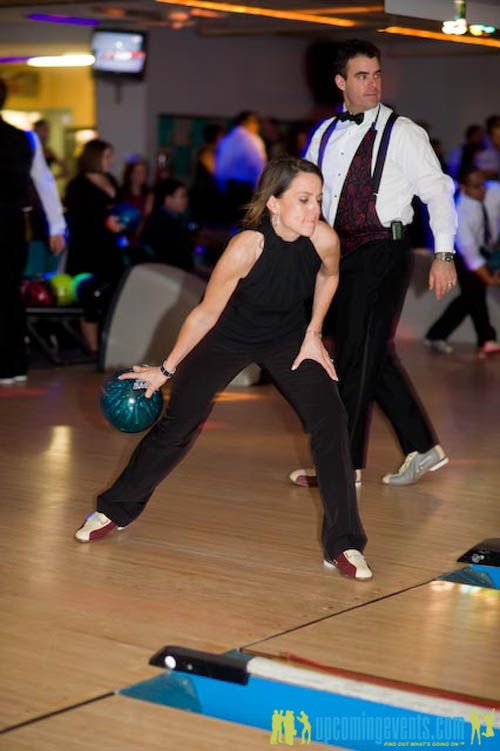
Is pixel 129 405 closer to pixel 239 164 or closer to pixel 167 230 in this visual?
pixel 167 230

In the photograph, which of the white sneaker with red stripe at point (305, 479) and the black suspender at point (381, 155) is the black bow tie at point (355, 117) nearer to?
the black suspender at point (381, 155)

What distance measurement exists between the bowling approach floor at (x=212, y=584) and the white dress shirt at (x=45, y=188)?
2085 mm

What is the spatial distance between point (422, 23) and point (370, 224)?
1.87m

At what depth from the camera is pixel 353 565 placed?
4469 mm

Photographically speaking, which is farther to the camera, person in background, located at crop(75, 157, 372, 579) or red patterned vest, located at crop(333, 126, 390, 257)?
red patterned vest, located at crop(333, 126, 390, 257)

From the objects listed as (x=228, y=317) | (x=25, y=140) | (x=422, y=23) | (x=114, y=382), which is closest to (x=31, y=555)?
(x=114, y=382)

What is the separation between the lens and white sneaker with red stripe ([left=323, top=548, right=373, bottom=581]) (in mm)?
4465

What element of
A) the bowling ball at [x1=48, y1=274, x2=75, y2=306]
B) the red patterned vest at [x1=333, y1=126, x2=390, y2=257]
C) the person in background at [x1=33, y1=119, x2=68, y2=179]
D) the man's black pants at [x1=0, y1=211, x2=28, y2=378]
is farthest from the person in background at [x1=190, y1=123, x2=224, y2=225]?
the red patterned vest at [x1=333, y1=126, x2=390, y2=257]

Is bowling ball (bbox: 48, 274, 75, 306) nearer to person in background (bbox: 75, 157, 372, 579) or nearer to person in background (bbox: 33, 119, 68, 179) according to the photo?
person in background (bbox: 33, 119, 68, 179)

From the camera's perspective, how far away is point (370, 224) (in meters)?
5.62

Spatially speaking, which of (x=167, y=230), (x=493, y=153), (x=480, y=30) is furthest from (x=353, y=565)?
(x=493, y=153)

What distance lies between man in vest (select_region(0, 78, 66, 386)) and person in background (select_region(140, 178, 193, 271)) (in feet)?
5.03

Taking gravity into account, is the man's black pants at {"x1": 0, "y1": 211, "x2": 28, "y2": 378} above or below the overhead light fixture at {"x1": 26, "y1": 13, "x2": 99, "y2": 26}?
below

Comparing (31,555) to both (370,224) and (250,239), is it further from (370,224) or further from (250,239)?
(370,224)
